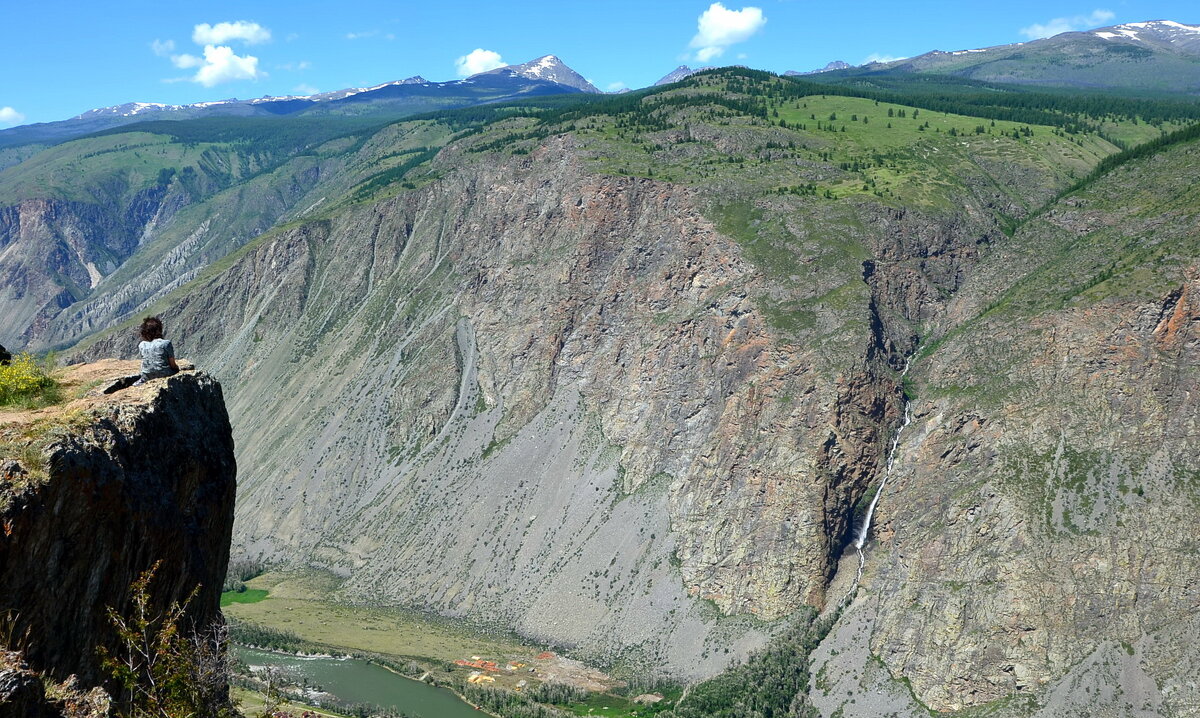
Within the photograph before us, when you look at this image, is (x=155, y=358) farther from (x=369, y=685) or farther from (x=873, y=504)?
(x=873, y=504)

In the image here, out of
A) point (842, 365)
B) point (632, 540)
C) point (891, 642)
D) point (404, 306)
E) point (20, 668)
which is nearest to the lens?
point (20, 668)

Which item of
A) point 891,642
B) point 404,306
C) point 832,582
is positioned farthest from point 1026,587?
point 404,306

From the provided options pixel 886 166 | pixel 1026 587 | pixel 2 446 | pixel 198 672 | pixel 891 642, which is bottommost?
pixel 891 642

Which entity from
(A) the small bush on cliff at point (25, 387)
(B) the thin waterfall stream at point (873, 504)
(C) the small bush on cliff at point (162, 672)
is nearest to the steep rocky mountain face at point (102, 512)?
(C) the small bush on cliff at point (162, 672)

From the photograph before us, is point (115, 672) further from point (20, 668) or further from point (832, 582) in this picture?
point (832, 582)

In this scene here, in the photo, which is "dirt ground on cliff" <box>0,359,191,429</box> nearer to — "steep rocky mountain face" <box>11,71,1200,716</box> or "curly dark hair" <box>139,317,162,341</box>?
"curly dark hair" <box>139,317,162,341</box>

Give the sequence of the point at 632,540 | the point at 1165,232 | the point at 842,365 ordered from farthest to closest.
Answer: the point at 632,540 → the point at 842,365 → the point at 1165,232

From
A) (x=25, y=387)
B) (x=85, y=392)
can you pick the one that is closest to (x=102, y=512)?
(x=85, y=392)
